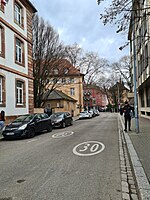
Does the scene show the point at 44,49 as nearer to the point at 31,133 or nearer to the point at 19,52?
the point at 19,52

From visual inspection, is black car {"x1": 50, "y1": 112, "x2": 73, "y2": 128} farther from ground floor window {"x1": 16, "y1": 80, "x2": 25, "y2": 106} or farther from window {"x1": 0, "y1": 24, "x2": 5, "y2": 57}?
window {"x1": 0, "y1": 24, "x2": 5, "y2": 57}

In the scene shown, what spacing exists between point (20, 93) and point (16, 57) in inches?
133

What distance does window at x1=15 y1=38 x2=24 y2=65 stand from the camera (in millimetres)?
21528

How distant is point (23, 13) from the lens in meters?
22.8

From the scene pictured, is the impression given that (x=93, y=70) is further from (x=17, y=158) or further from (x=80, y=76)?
(x=17, y=158)

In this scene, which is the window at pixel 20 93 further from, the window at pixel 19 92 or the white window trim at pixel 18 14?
the white window trim at pixel 18 14

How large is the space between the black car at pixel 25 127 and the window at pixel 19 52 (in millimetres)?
7761

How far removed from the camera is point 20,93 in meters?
21.8

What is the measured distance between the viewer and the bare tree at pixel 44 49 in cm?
2705

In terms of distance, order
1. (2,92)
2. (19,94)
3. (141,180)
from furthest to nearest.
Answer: (19,94), (2,92), (141,180)

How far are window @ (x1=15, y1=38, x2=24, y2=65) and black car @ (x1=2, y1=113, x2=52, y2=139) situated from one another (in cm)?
776

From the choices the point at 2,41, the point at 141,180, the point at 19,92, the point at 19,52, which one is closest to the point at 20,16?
the point at 19,52

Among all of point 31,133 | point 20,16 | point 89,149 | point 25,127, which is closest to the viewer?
point 89,149

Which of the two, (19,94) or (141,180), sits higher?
(19,94)
